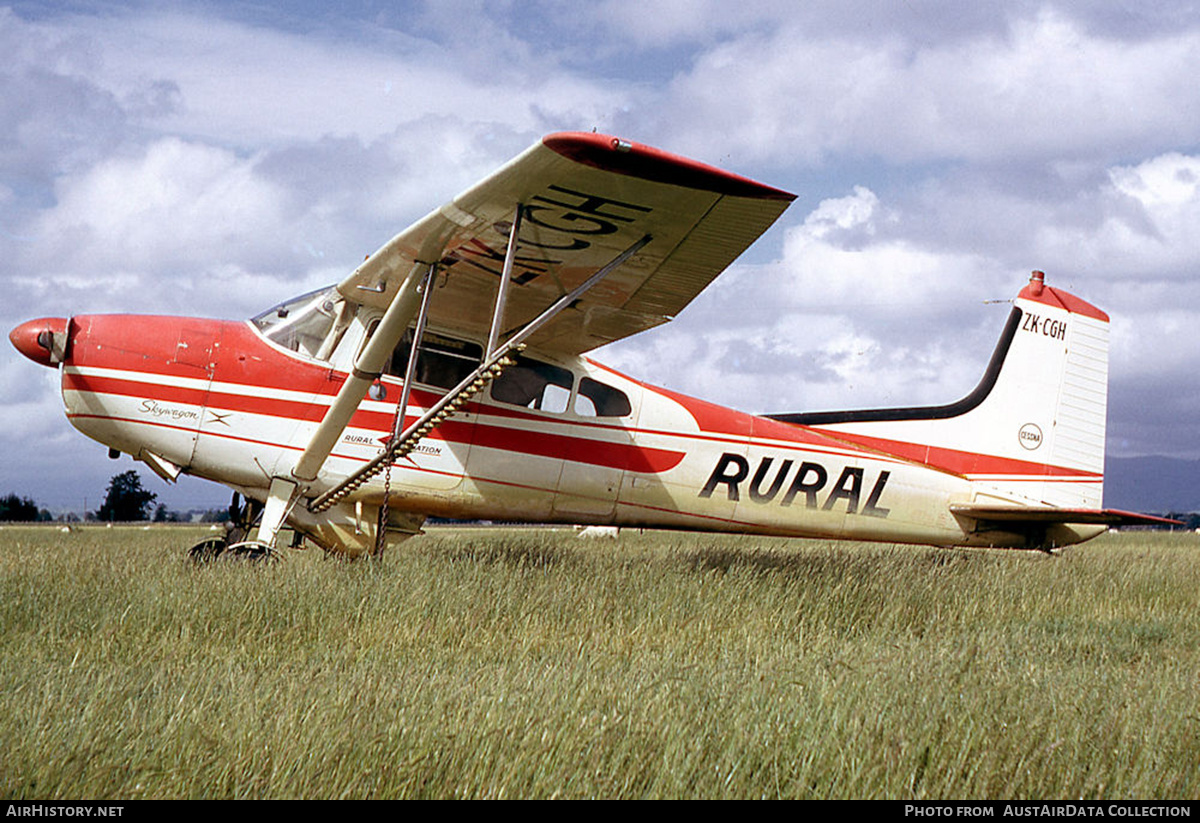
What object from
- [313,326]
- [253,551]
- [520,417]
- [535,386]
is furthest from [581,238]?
[253,551]

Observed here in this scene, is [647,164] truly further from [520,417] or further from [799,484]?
[799,484]

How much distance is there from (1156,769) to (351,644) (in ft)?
13.4

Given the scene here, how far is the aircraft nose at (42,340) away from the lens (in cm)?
846

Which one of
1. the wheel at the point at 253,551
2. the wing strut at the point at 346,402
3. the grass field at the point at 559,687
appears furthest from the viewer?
the wheel at the point at 253,551

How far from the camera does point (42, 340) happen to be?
8.43 meters

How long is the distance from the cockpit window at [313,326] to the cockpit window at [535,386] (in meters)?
1.56

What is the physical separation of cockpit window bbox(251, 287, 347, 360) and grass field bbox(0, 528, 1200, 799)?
6.99ft

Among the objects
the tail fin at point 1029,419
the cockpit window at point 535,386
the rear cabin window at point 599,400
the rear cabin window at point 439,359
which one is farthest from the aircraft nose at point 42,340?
the tail fin at point 1029,419

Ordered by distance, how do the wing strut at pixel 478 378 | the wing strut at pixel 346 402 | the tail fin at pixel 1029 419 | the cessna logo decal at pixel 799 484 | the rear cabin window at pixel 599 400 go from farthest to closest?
the tail fin at pixel 1029 419 < the cessna logo decal at pixel 799 484 < the rear cabin window at pixel 599 400 < the wing strut at pixel 346 402 < the wing strut at pixel 478 378

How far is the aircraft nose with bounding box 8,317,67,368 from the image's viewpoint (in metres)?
8.46

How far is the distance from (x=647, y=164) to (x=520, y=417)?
11.8 feet

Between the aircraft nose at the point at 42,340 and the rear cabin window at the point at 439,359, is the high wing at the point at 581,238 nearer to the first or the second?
the rear cabin window at the point at 439,359

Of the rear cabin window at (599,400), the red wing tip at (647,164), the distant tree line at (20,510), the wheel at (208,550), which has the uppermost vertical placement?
the red wing tip at (647,164)

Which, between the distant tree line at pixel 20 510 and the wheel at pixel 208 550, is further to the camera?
the distant tree line at pixel 20 510
